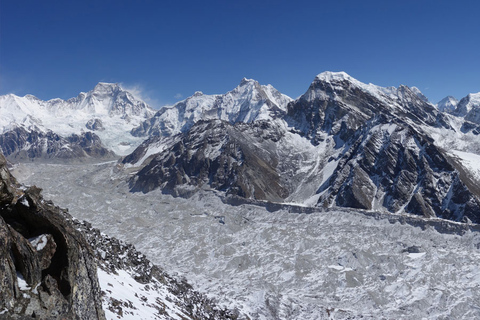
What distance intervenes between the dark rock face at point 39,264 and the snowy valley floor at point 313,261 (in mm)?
61490

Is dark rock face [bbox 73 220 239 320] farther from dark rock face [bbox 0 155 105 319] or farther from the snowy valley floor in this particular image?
the snowy valley floor

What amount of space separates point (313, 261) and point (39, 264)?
100 meters

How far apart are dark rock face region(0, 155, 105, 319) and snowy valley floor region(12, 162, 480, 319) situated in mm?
61490

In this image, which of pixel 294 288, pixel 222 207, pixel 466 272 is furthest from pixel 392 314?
pixel 222 207

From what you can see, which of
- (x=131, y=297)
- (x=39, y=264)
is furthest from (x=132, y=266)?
(x=39, y=264)

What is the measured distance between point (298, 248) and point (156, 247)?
46360 millimetres

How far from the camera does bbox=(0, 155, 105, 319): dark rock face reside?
1948cm

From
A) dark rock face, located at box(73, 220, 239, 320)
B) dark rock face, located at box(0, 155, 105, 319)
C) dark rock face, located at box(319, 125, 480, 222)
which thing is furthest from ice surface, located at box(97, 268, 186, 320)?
dark rock face, located at box(319, 125, 480, 222)

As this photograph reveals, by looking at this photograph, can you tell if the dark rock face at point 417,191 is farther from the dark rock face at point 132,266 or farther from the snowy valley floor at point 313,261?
the dark rock face at point 132,266

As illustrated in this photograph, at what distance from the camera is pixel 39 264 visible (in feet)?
69.4

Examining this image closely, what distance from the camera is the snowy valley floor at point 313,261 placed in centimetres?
8581

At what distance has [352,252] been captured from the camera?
11525cm

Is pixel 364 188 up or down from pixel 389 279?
up

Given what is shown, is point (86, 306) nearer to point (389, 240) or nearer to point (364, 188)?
point (389, 240)
